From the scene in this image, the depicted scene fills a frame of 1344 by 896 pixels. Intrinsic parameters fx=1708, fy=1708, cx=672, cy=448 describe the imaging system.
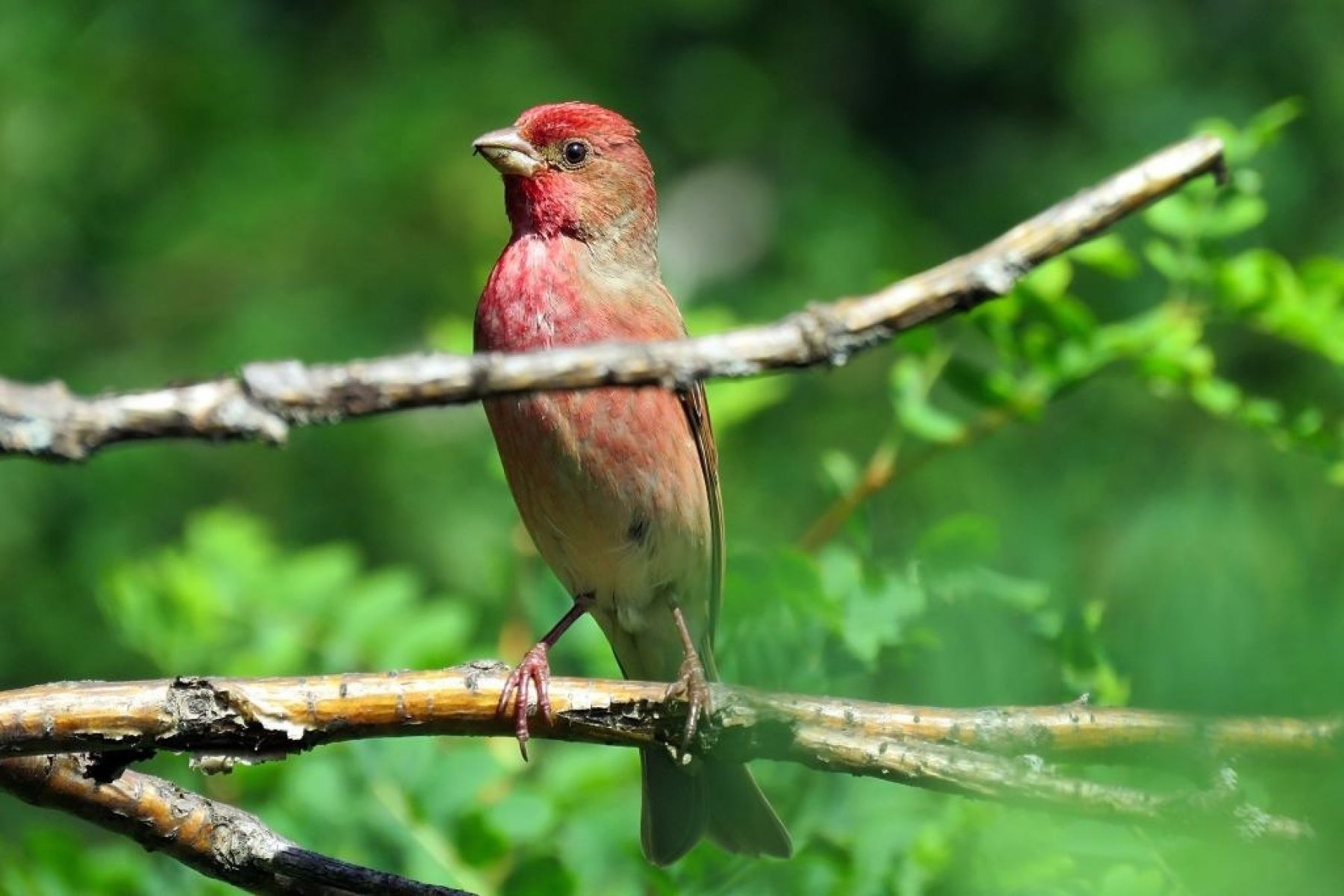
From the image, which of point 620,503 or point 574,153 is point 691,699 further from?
point 574,153

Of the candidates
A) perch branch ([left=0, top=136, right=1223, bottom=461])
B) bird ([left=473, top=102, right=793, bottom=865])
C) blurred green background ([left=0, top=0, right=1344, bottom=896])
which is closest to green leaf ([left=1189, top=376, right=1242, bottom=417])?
blurred green background ([left=0, top=0, right=1344, bottom=896])

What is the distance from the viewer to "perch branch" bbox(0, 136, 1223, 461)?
4.95 ft

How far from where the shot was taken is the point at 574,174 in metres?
4.52

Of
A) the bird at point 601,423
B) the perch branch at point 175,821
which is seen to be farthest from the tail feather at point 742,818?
the perch branch at point 175,821

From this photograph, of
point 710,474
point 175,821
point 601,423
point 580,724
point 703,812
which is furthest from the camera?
point 710,474

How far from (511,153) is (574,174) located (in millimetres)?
177

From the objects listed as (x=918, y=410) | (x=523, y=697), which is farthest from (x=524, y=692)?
(x=918, y=410)

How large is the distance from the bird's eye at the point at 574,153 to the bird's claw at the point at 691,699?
1.95 meters

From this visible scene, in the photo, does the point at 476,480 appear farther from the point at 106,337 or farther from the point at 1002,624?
the point at 1002,624

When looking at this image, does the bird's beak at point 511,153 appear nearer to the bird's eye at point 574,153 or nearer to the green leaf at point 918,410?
the bird's eye at point 574,153

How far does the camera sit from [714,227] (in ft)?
32.6

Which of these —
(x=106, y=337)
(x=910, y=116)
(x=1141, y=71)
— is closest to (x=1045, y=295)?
(x=1141, y=71)

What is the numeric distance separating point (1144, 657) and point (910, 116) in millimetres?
8450

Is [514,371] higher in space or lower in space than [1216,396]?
lower
